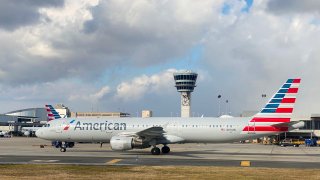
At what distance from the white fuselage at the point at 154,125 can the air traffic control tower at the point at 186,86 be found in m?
116

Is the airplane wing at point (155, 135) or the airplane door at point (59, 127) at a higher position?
the airplane door at point (59, 127)

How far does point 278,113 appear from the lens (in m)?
38.9

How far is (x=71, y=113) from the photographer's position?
193m

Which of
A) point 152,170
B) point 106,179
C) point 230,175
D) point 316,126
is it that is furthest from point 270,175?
point 316,126

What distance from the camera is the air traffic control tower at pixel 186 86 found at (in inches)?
6216

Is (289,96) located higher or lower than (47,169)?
higher

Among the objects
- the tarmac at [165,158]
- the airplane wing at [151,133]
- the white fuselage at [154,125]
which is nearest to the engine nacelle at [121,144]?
the tarmac at [165,158]

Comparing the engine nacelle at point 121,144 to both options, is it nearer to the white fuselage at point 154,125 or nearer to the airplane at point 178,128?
the airplane at point 178,128

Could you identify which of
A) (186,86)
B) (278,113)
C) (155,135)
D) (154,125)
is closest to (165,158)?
(155,135)

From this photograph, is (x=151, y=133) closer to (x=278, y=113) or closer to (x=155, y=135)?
(x=155, y=135)

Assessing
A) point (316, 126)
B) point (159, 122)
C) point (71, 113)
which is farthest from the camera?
point (71, 113)

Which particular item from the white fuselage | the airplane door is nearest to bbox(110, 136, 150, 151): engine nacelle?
the white fuselage

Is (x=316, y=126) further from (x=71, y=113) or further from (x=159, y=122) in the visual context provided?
(x=71, y=113)

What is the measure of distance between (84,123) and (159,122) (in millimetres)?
7753
